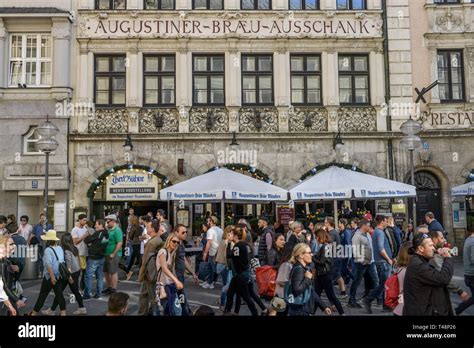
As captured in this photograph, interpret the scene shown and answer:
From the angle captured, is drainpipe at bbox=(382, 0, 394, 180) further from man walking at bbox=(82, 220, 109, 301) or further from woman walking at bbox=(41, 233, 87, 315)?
woman walking at bbox=(41, 233, 87, 315)

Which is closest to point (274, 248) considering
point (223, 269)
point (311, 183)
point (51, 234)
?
point (223, 269)

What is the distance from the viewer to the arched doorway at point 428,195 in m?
19.2

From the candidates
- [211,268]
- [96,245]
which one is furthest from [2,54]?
[211,268]

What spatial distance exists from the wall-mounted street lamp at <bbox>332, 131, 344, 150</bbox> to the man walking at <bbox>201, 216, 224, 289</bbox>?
274 inches

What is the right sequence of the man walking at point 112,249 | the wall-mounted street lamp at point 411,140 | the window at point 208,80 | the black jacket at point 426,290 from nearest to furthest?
the black jacket at point 426,290, the man walking at point 112,249, the wall-mounted street lamp at point 411,140, the window at point 208,80

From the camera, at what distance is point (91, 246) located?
1088 centimetres

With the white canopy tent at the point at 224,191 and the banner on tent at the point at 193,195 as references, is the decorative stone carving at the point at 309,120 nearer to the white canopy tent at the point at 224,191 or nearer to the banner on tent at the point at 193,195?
the white canopy tent at the point at 224,191

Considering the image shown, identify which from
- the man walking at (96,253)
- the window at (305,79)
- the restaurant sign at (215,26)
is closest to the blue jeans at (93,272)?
the man walking at (96,253)

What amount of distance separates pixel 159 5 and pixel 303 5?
5753mm

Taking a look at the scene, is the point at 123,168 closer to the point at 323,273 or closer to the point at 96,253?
the point at 96,253

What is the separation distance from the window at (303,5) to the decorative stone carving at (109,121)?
7.90 m

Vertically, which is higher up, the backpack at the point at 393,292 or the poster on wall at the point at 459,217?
the poster on wall at the point at 459,217

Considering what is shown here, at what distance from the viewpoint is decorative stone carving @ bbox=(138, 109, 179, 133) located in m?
19.2

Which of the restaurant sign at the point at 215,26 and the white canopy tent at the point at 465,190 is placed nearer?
the white canopy tent at the point at 465,190
